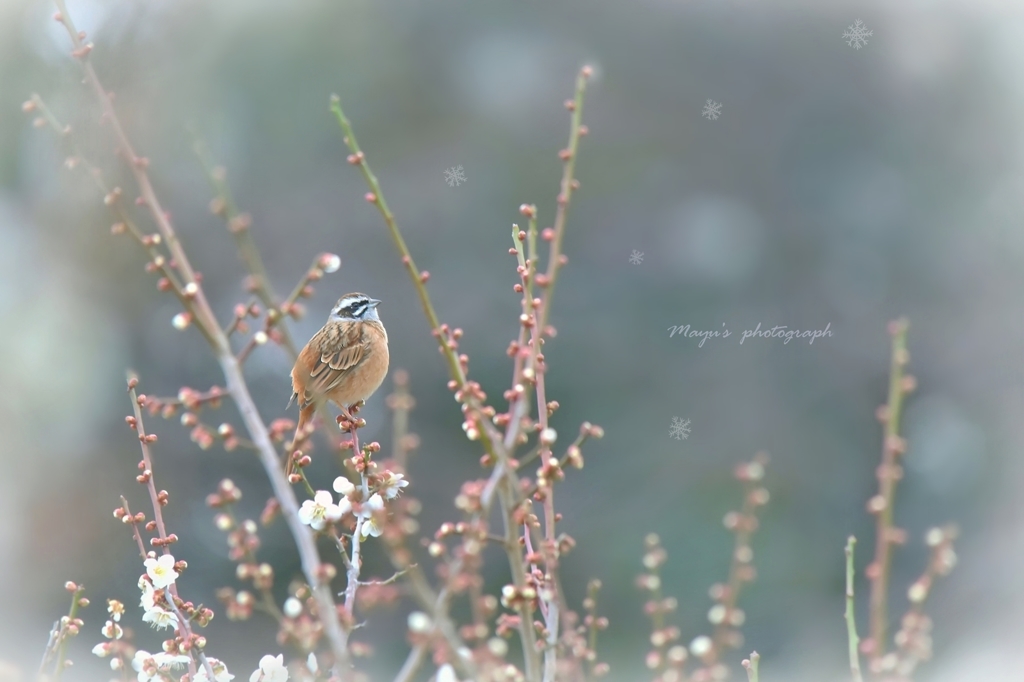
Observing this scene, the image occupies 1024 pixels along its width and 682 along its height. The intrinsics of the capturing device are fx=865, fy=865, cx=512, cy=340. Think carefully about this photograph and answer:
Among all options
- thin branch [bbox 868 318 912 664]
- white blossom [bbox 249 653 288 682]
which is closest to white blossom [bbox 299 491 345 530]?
white blossom [bbox 249 653 288 682]

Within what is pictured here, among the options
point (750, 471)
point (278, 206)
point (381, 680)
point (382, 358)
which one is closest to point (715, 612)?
point (750, 471)

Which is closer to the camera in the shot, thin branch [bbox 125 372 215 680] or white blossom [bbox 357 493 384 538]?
white blossom [bbox 357 493 384 538]

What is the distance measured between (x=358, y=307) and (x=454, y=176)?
73cm

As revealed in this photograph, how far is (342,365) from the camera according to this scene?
A: 1.52 metres

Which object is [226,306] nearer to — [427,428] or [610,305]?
[427,428]

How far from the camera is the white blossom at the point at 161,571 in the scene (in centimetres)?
83

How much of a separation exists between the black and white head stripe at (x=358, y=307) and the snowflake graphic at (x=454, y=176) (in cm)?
69

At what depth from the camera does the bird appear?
58.9 inches

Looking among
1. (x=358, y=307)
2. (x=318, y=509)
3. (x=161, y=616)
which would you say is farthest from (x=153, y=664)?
(x=358, y=307)

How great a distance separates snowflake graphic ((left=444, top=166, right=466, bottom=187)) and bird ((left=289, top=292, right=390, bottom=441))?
0.78 meters

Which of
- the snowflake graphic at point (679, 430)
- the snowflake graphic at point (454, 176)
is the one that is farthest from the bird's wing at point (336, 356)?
the snowflake graphic at point (679, 430)

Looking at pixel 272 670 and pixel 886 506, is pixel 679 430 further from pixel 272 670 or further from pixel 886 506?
pixel 886 506

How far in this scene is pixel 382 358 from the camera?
5.19 feet

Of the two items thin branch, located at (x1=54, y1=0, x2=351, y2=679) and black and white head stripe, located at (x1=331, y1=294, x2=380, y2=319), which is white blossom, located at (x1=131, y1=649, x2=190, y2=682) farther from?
black and white head stripe, located at (x1=331, y1=294, x2=380, y2=319)
